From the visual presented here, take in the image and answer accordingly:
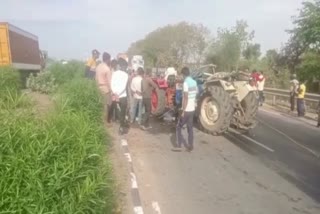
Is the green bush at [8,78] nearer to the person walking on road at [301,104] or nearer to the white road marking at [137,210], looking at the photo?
the white road marking at [137,210]

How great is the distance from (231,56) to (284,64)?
4.63m

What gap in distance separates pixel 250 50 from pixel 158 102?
25713 mm

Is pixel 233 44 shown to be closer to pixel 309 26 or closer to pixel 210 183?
pixel 309 26

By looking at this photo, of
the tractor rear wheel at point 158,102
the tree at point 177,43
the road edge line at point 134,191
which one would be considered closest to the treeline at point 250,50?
the tree at point 177,43

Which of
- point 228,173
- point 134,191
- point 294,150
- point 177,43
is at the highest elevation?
point 177,43

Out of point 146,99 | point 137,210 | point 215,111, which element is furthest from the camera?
point 146,99

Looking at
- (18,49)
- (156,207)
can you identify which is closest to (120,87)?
(156,207)

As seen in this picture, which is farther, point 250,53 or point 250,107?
point 250,53

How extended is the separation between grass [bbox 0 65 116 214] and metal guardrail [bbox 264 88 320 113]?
52.1 ft

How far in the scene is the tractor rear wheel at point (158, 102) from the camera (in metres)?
13.4

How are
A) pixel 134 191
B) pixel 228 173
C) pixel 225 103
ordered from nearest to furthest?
pixel 134 191 → pixel 228 173 → pixel 225 103

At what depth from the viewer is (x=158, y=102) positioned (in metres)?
13.5

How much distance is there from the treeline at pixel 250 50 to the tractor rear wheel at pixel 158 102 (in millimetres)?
4673

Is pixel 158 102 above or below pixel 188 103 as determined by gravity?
below
